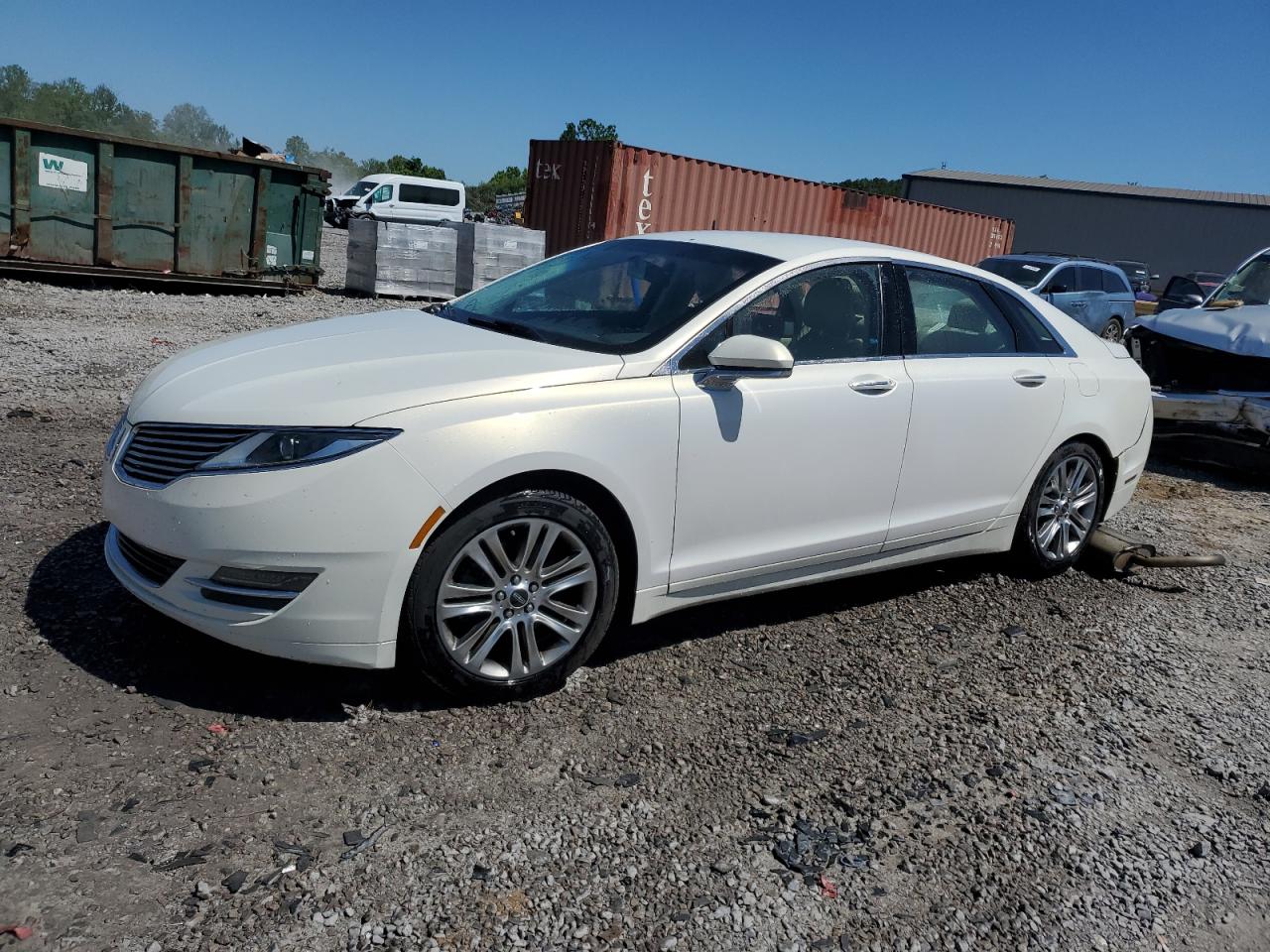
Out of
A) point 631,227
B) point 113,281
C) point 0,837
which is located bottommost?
point 0,837

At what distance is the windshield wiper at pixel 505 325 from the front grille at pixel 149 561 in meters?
1.47

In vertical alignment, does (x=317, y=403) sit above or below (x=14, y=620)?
above

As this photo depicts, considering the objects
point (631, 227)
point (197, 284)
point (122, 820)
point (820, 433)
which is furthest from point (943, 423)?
point (631, 227)

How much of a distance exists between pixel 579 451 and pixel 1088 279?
15.2 m

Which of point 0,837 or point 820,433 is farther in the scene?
point 820,433

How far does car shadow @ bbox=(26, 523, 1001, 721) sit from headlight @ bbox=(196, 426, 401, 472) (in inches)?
31.1

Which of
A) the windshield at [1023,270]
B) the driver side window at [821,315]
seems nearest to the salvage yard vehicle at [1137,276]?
the windshield at [1023,270]

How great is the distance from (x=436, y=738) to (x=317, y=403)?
1.10m

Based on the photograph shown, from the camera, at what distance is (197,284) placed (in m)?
13.8

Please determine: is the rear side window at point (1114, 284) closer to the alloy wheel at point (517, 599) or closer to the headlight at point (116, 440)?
the alloy wheel at point (517, 599)

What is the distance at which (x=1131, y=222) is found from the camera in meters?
55.1

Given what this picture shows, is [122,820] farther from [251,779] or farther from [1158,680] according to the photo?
[1158,680]

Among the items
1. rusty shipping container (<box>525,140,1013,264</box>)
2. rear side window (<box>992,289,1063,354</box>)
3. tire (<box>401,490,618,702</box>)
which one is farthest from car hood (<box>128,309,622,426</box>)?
rusty shipping container (<box>525,140,1013,264</box>)

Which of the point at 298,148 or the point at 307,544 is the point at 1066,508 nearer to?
the point at 307,544
